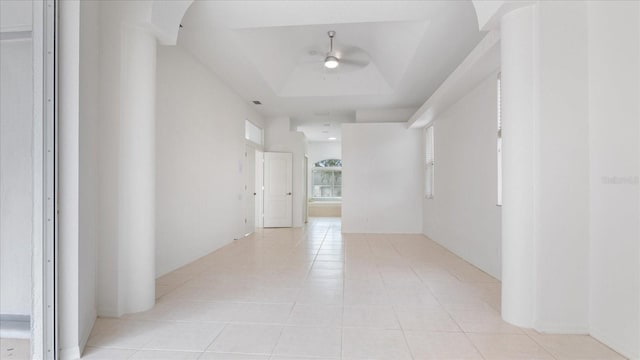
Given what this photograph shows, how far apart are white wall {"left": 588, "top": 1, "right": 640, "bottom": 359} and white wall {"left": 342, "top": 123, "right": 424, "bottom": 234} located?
17.3ft

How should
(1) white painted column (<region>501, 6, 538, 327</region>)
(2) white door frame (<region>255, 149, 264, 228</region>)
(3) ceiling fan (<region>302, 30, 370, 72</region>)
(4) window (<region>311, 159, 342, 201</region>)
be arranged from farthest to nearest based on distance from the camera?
(4) window (<region>311, 159, 342, 201</region>), (2) white door frame (<region>255, 149, 264, 228</region>), (3) ceiling fan (<region>302, 30, 370, 72</region>), (1) white painted column (<region>501, 6, 538, 327</region>)

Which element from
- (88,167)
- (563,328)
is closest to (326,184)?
(563,328)

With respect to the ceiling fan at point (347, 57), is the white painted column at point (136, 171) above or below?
below

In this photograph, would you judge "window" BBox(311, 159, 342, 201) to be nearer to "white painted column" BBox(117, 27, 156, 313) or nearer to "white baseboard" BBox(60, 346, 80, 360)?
"white painted column" BBox(117, 27, 156, 313)

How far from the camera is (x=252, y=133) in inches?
307

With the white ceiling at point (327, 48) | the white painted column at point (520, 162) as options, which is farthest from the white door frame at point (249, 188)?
the white painted column at point (520, 162)

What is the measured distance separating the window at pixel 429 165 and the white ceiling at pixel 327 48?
85 centimetres

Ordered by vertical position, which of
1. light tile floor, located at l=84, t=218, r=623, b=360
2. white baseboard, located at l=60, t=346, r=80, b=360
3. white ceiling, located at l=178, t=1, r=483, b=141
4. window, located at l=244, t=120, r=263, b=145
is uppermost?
white ceiling, located at l=178, t=1, r=483, b=141

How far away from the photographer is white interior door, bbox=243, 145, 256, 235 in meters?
6.97

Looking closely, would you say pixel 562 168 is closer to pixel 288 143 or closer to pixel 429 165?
pixel 429 165

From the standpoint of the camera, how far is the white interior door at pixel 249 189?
697cm

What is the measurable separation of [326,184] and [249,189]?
753 cm

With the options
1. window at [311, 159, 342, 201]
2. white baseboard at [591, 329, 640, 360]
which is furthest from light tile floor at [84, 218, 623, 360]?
window at [311, 159, 342, 201]

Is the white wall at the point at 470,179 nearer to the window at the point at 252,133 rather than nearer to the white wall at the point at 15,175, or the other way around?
the window at the point at 252,133
